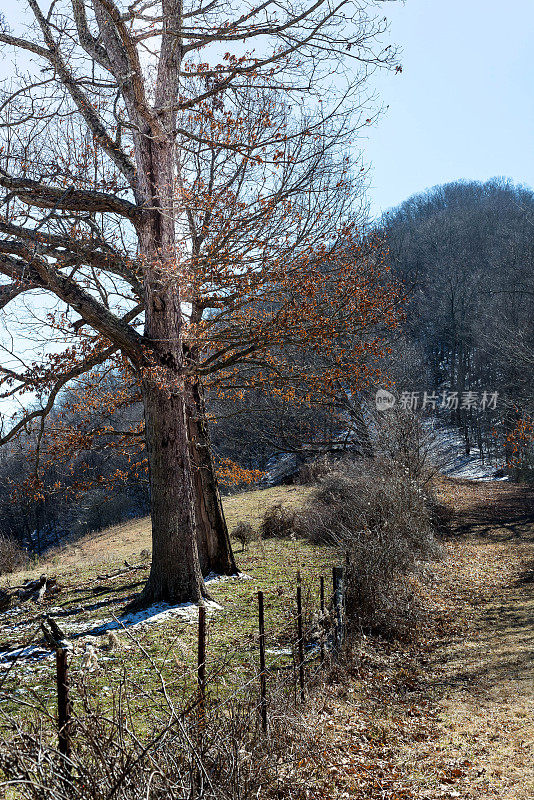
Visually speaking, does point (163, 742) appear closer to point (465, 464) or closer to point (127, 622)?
point (127, 622)

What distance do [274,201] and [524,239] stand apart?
38258 millimetres

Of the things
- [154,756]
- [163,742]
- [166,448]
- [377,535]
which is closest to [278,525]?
[377,535]

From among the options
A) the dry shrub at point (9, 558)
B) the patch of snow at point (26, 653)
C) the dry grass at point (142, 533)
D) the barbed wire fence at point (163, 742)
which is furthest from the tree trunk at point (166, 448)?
the dry shrub at point (9, 558)

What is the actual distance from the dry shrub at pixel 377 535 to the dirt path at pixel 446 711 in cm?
54

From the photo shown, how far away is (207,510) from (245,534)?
473cm

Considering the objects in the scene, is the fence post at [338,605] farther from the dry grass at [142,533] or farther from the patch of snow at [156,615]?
the dry grass at [142,533]

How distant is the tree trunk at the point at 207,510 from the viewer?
472 inches

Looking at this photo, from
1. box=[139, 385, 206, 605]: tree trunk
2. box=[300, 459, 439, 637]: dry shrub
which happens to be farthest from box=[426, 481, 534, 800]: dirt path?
box=[139, 385, 206, 605]: tree trunk

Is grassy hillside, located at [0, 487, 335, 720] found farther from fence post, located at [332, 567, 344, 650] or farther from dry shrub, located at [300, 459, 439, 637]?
dry shrub, located at [300, 459, 439, 637]

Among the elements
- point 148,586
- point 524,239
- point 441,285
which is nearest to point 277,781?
point 148,586

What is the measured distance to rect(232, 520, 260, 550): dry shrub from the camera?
639 inches

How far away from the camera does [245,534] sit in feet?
54.3

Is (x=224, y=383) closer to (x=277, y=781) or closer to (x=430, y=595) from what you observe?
(x=430, y=595)

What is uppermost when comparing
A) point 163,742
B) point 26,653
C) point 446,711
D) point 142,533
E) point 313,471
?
point 163,742
